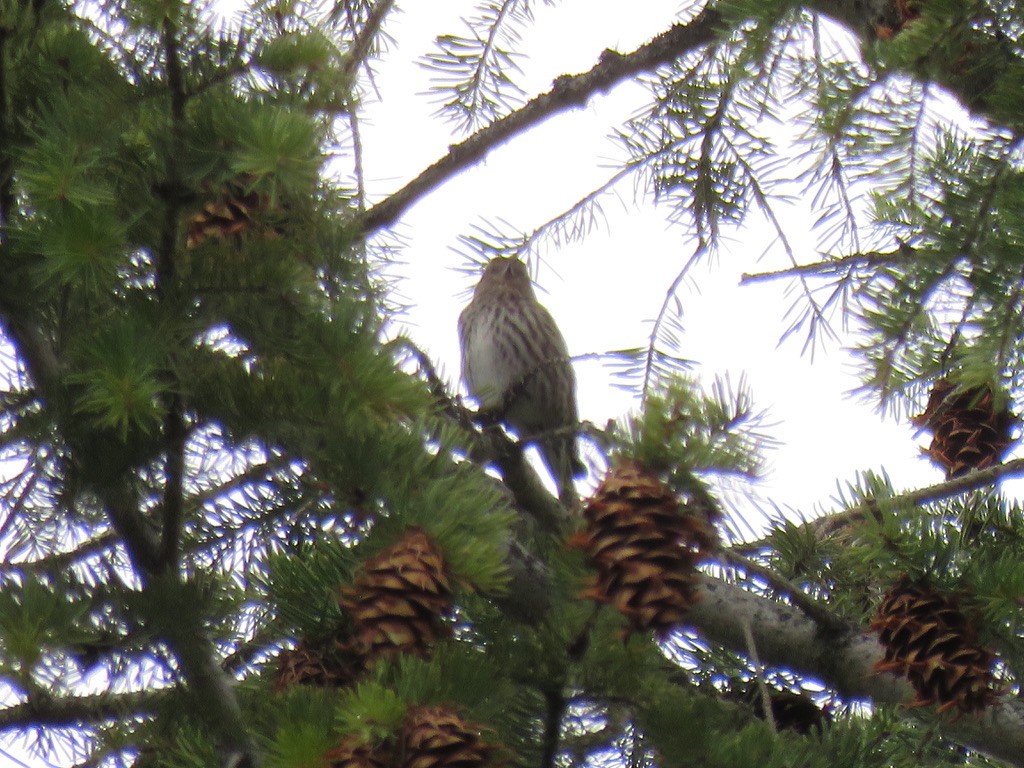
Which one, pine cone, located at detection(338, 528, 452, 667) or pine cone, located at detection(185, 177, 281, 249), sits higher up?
pine cone, located at detection(185, 177, 281, 249)

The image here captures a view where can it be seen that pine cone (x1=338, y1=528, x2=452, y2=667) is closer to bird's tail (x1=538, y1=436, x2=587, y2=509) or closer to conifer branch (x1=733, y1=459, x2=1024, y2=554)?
conifer branch (x1=733, y1=459, x2=1024, y2=554)

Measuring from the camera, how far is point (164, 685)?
1585mm

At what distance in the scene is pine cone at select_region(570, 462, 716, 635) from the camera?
1.15m

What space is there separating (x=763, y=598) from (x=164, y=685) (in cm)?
102

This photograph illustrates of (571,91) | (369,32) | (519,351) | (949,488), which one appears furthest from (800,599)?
(519,351)

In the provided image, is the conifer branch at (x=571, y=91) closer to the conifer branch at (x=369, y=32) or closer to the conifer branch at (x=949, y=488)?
the conifer branch at (x=369, y=32)

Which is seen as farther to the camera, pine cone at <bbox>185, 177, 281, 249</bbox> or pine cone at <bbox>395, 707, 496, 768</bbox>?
pine cone at <bbox>185, 177, 281, 249</bbox>

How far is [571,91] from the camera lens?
9.64ft

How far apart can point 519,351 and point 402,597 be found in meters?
3.47

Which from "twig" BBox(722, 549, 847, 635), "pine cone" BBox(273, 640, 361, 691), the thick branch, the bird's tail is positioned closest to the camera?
"pine cone" BBox(273, 640, 361, 691)

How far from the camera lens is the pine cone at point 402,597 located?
110 cm

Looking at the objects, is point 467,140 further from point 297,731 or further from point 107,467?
point 297,731

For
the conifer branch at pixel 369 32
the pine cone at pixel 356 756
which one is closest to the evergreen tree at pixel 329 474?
the pine cone at pixel 356 756

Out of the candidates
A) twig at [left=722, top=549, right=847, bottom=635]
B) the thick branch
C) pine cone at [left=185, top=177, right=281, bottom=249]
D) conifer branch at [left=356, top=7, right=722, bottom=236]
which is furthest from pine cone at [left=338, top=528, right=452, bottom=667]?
conifer branch at [left=356, top=7, right=722, bottom=236]
